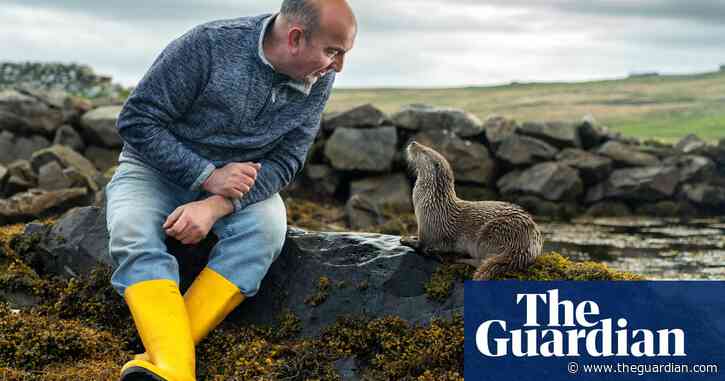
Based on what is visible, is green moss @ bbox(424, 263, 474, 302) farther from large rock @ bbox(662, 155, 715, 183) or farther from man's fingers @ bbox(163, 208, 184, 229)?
large rock @ bbox(662, 155, 715, 183)

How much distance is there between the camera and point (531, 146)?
16.5m

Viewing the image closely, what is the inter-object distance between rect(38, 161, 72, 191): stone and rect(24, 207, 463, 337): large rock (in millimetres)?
8037

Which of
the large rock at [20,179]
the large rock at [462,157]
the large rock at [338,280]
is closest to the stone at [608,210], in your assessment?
the large rock at [462,157]

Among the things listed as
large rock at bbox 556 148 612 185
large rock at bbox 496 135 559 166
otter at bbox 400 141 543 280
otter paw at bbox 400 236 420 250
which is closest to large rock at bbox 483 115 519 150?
large rock at bbox 496 135 559 166

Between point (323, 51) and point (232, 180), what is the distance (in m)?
0.99

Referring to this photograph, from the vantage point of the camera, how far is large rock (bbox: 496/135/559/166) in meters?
16.4

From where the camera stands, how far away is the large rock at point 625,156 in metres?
16.5

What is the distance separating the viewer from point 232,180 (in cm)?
521

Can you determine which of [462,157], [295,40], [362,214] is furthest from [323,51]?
[462,157]

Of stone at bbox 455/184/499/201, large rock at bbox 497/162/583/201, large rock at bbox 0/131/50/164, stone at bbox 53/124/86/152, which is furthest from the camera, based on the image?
large rock at bbox 0/131/50/164

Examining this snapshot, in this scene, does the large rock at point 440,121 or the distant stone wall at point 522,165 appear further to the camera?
the large rock at point 440,121

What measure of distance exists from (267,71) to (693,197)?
42.7ft

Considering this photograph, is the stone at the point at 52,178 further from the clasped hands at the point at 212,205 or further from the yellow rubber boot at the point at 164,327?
the yellow rubber boot at the point at 164,327

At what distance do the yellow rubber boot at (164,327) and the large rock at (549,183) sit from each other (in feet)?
38.7
